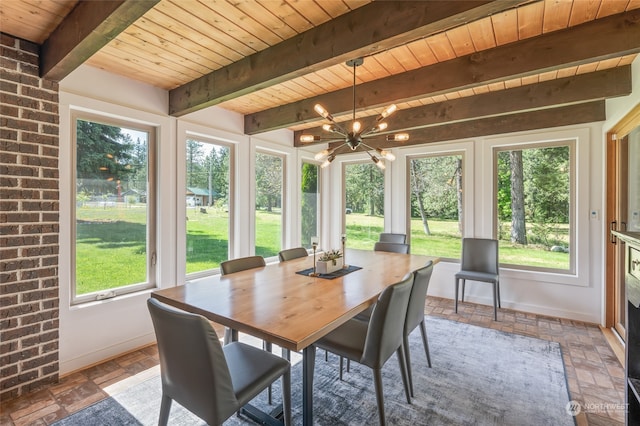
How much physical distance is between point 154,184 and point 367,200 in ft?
10.8

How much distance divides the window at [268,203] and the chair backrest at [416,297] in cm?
252

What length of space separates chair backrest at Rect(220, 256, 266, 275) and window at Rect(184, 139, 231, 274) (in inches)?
43.2

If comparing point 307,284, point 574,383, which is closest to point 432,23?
point 307,284

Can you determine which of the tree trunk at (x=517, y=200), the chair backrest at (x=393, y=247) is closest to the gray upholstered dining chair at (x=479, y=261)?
the tree trunk at (x=517, y=200)

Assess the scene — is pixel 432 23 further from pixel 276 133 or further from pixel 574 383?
pixel 276 133

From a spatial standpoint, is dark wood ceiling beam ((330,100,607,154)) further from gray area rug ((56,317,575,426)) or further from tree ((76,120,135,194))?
tree ((76,120,135,194))

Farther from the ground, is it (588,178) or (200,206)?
(588,178)

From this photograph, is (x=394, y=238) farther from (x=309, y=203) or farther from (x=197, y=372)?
(x=197, y=372)

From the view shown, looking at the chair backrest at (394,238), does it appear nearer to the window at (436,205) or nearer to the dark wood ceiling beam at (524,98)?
the window at (436,205)

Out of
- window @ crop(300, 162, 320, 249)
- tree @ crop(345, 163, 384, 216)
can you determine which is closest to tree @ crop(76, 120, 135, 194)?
window @ crop(300, 162, 320, 249)

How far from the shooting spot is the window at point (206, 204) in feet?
11.2

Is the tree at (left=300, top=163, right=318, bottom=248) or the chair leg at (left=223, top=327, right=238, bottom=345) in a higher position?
the tree at (left=300, top=163, right=318, bottom=248)

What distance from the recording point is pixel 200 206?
3.52 m

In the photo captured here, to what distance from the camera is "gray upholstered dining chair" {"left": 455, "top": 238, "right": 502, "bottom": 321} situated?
12.2ft
